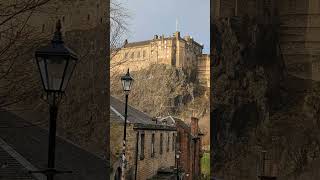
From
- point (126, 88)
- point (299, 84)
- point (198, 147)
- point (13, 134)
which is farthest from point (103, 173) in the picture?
point (198, 147)

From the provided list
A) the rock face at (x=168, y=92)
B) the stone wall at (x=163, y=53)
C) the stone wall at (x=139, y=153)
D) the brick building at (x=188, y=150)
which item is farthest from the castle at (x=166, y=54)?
the stone wall at (x=139, y=153)

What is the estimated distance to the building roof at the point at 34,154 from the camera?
7.06 m

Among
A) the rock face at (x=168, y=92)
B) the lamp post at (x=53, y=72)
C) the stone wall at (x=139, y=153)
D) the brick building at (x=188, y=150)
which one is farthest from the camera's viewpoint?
the rock face at (x=168, y=92)

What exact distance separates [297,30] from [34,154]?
4.30 metres

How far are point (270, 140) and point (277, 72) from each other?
0.98 meters

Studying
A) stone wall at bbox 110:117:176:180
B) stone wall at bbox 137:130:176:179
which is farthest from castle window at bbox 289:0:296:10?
stone wall at bbox 137:130:176:179

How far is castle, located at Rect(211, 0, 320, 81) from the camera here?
701cm

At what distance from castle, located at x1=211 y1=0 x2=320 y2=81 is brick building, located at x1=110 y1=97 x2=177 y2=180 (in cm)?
976

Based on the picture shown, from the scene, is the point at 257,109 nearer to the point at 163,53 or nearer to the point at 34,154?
the point at 34,154

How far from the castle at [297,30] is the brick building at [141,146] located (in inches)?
384

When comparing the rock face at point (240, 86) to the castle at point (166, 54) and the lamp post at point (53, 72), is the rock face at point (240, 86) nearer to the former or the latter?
the lamp post at point (53, 72)

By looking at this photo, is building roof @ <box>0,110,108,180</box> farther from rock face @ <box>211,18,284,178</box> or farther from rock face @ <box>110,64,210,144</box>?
rock face @ <box>110,64,210,144</box>

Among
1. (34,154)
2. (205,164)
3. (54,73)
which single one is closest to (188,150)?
(205,164)

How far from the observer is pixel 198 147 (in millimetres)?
31078
